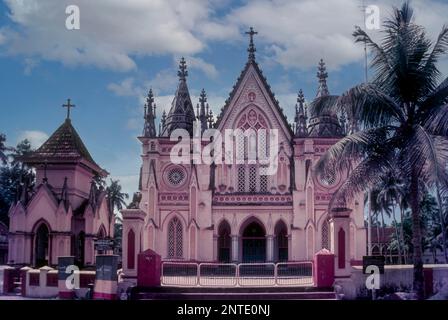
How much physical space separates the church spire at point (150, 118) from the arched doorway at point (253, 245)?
831 centimetres

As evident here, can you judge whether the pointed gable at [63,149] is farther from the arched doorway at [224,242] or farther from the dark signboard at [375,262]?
the dark signboard at [375,262]

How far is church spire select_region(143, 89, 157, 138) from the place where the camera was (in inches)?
1394

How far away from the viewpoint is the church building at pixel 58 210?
2600 centimetres

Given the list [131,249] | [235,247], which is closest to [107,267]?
[131,249]

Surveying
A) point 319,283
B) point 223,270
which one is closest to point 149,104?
point 223,270

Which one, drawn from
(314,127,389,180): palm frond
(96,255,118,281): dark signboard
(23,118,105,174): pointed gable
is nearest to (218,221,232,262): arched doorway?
(23,118,105,174): pointed gable

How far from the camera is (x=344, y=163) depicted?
17.1 metres

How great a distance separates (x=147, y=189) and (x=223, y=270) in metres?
14.0

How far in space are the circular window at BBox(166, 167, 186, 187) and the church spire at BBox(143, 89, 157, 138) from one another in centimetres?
250

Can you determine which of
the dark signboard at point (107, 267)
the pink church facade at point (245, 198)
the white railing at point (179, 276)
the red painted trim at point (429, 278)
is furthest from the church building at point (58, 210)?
the red painted trim at point (429, 278)

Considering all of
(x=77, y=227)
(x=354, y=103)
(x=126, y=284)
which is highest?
(x=354, y=103)

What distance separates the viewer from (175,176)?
35.0 m

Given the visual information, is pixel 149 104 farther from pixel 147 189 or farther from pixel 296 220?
pixel 296 220

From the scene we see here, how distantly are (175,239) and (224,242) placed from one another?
306 cm
